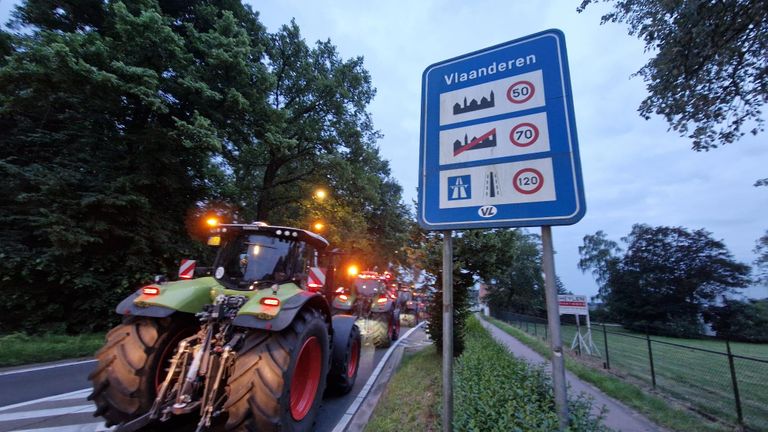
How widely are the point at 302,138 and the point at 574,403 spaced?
15.3 m

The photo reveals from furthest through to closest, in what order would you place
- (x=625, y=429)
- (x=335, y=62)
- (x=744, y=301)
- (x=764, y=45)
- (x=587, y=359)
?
(x=744, y=301) → (x=335, y=62) → (x=587, y=359) → (x=764, y=45) → (x=625, y=429)

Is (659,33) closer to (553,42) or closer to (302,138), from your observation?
(553,42)

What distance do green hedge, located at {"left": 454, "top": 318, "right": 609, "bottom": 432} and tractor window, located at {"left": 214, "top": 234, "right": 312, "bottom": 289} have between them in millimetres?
2783

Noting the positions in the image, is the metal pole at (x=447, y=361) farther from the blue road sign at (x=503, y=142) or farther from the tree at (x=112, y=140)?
the tree at (x=112, y=140)

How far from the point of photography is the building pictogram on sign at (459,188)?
2521mm

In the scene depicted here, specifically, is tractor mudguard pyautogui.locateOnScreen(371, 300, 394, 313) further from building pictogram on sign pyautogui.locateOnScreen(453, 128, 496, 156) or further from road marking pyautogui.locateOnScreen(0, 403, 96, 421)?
building pictogram on sign pyautogui.locateOnScreen(453, 128, 496, 156)

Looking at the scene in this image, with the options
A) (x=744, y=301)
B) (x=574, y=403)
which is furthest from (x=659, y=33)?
(x=744, y=301)

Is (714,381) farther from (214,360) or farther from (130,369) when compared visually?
(130,369)

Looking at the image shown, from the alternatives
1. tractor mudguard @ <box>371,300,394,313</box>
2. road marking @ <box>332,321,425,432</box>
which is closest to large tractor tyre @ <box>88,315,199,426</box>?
road marking @ <box>332,321,425,432</box>

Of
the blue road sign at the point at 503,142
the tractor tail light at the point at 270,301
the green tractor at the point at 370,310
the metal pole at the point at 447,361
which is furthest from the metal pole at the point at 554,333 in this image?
the green tractor at the point at 370,310

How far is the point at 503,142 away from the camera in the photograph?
2.48 metres

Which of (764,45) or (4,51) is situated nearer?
(764,45)

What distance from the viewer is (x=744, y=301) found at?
3691 cm

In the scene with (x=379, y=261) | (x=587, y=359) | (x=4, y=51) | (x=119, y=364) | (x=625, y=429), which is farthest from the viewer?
(x=379, y=261)
